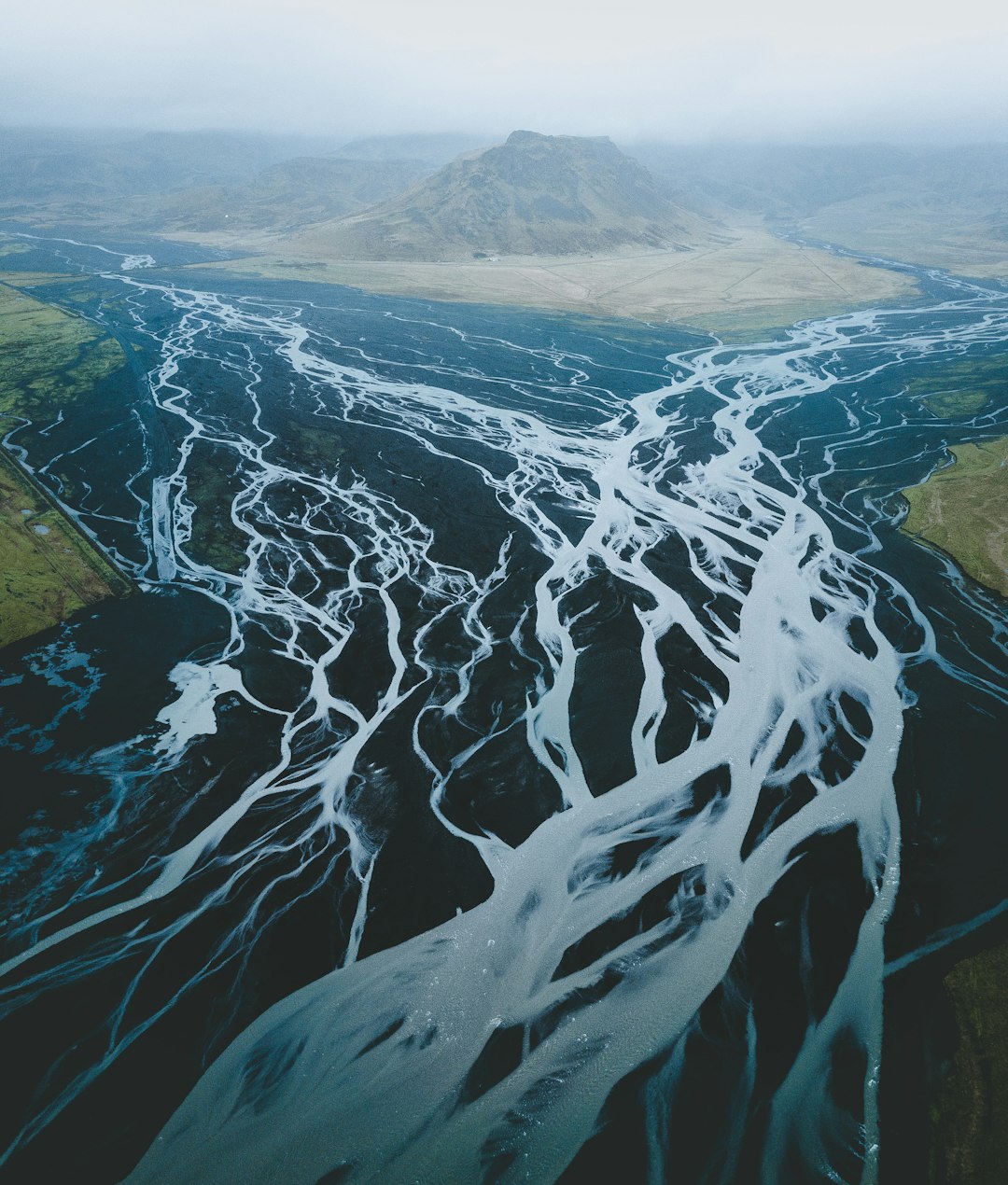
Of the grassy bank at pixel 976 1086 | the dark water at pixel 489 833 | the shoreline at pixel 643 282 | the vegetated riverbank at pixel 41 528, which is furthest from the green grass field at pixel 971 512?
the shoreline at pixel 643 282

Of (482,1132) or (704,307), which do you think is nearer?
(482,1132)

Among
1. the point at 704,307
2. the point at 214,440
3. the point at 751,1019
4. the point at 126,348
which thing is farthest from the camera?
the point at 704,307

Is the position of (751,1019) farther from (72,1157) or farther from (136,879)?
(136,879)

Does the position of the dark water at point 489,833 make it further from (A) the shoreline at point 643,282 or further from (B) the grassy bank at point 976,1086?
(A) the shoreline at point 643,282

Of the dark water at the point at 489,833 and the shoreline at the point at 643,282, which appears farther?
the shoreline at the point at 643,282

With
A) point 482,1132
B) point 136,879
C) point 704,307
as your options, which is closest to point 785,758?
point 482,1132

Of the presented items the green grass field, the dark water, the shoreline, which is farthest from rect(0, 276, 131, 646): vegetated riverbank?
the shoreline
